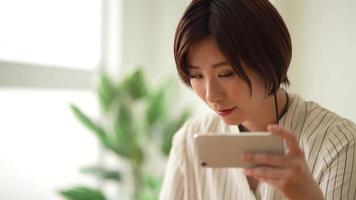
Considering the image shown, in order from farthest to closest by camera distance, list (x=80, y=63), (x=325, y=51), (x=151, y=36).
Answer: (x=151, y=36), (x=80, y=63), (x=325, y=51)

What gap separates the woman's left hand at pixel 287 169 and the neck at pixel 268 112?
31 cm

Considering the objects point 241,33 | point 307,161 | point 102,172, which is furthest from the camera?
point 102,172

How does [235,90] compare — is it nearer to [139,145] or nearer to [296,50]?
[296,50]

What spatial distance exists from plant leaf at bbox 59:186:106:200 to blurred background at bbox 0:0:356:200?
0.04 metres

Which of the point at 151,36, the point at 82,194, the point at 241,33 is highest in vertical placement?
the point at 151,36

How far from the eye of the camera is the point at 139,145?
70.0 inches

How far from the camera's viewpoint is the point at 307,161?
0.84 meters

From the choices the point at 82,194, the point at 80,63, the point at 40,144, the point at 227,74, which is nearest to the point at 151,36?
the point at 80,63

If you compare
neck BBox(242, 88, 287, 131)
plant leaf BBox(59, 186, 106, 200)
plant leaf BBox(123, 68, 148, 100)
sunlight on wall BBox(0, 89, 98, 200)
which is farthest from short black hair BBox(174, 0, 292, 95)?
sunlight on wall BBox(0, 89, 98, 200)

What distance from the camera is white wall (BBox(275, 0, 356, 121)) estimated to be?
51.2 inches

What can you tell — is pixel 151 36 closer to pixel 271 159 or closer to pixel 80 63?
pixel 80 63

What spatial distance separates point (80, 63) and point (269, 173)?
5.75 ft

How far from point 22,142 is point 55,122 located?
224 millimetres

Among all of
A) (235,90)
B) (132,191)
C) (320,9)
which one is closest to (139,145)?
(132,191)
